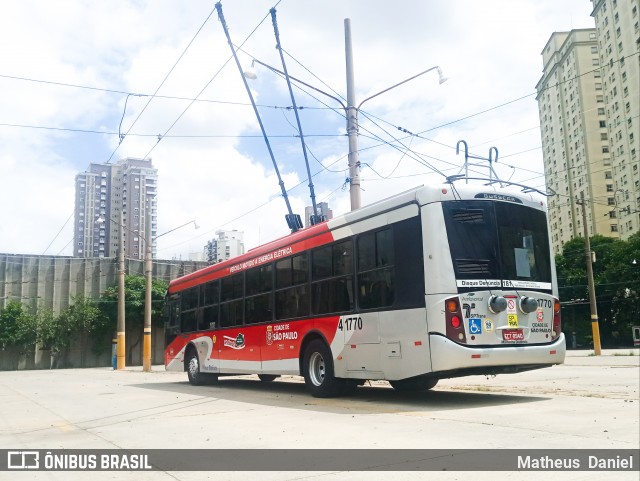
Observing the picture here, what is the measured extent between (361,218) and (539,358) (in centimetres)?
361

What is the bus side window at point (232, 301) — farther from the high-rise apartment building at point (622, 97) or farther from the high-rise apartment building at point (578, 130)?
the high-rise apartment building at point (578, 130)

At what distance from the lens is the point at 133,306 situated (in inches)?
1577

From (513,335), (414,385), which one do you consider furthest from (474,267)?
(414,385)

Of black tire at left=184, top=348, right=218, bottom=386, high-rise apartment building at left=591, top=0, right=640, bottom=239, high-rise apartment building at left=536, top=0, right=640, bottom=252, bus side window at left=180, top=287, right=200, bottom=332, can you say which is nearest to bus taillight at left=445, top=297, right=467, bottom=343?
black tire at left=184, top=348, right=218, bottom=386

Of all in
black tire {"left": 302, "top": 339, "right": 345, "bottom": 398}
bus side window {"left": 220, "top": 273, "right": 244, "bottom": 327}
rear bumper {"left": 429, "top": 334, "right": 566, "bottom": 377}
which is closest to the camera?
rear bumper {"left": 429, "top": 334, "right": 566, "bottom": 377}

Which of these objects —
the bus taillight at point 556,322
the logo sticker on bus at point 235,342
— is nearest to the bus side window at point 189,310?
the logo sticker on bus at point 235,342

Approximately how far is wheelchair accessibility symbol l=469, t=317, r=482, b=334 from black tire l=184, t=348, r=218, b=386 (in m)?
9.26

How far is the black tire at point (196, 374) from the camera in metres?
16.5

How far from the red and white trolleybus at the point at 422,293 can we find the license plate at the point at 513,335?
19mm

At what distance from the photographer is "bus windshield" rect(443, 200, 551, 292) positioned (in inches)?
366

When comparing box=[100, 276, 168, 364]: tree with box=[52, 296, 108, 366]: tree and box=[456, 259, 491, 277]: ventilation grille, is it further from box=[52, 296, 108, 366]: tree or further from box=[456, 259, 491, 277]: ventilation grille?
box=[456, 259, 491, 277]: ventilation grille

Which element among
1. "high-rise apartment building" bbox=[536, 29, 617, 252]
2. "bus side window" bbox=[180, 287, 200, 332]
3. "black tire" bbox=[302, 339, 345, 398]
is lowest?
"black tire" bbox=[302, 339, 345, 398]

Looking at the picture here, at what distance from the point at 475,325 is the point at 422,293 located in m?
0.88

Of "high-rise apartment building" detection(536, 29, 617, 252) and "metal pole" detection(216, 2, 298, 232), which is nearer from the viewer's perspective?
"metal pole" detection(216, 2, 298, 232)
